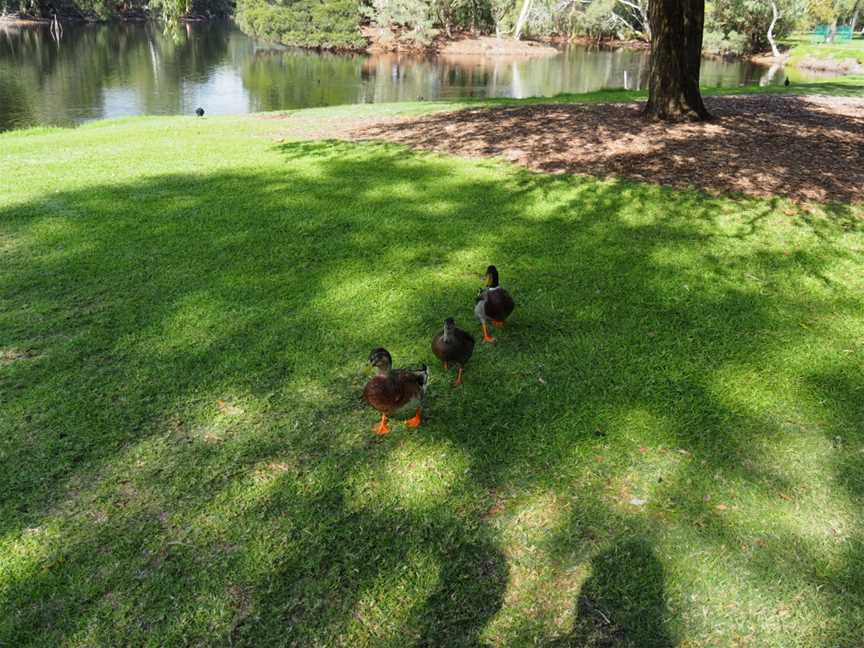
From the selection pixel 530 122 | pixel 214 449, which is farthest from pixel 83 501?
pixel 530 122

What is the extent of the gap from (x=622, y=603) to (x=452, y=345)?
2.34 m

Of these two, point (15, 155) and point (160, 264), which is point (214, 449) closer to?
point (160, 264)

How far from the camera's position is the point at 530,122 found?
45.9ft

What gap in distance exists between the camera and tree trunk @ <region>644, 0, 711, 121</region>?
11.6m

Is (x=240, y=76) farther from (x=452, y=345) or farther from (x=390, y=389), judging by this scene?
(x=390, y=389)

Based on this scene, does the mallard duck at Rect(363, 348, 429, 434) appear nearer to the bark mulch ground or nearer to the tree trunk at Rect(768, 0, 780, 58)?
the bark mulch ground

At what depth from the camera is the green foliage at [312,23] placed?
Result: 223ft

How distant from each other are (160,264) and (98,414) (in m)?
3.12

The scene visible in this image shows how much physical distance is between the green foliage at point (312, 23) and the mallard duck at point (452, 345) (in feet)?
232

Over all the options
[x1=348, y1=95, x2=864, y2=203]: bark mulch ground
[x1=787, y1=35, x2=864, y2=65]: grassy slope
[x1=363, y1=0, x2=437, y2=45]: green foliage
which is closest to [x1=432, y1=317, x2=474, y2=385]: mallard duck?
[x1=348, y1=95, x2=864, y2=203]: bark mulch ground

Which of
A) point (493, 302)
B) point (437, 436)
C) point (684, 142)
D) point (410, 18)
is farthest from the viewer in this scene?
point (410, 18)

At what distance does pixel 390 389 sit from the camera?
14.1 feet

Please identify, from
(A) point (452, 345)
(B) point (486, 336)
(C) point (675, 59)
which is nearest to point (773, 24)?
(C) point (675, 59)

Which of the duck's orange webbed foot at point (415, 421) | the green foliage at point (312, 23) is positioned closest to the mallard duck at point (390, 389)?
the duck's orange webbed foot at point (415, 421)
